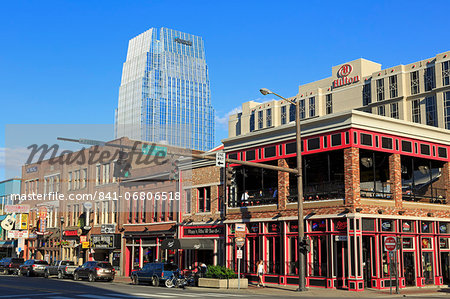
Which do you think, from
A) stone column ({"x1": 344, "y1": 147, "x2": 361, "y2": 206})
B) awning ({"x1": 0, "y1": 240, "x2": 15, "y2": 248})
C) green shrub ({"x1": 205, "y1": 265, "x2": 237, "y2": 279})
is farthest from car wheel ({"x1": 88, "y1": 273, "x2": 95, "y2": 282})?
awning ({"x1": 0, "y1": 240, "x2": 15, "y2": 248})

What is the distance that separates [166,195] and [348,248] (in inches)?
794

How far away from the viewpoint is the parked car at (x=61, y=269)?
1743 inches

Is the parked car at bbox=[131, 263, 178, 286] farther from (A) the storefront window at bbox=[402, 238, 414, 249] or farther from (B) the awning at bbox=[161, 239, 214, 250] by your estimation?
(A) the storefront window at bbox=[402, 238, 414, 249]

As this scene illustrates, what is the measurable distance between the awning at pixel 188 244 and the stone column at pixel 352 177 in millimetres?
13082

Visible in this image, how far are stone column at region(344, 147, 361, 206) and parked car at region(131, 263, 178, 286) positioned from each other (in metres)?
11.7

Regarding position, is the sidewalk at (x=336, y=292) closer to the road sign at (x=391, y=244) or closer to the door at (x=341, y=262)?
the door at (x=341, y=262)

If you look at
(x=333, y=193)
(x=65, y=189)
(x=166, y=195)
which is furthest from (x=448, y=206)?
(x=65, y=189)

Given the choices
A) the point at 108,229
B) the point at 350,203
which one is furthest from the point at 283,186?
the point at 108,229

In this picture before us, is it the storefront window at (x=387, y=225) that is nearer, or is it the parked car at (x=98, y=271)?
the storefront window at (x=387, y=225)

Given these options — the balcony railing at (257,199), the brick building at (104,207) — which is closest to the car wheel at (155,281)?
the balcony railing at (257,199)

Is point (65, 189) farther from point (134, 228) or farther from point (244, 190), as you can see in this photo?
point (244, 190)

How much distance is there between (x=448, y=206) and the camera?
35.0 m

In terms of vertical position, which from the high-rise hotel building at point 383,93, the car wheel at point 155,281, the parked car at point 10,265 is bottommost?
the parked car at point 10,265

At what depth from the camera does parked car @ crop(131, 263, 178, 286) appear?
33438mm
